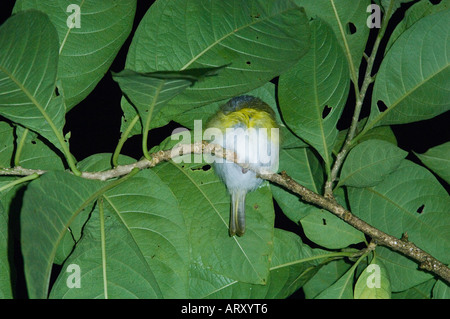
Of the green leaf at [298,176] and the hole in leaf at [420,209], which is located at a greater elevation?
the green leaf at [298,176]

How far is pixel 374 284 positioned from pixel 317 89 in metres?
0.48

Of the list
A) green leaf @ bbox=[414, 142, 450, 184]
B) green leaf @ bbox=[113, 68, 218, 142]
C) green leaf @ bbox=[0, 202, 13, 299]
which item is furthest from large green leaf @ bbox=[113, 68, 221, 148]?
green leaf @ bbox=[414, 142, 450, 184]

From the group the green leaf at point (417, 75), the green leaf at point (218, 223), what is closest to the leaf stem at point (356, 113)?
the green leaf at point (417, 75)

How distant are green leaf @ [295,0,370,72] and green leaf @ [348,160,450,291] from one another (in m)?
0.35

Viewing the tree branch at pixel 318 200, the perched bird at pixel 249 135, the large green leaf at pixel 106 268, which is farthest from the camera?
the perched bird at pixel 249 135

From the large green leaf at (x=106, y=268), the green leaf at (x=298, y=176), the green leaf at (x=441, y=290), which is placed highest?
the green leaf at (x=298, y=176)

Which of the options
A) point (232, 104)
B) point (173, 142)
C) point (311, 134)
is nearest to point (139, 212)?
point (173, 142)

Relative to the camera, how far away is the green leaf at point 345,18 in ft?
3.55

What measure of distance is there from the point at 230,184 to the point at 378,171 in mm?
503

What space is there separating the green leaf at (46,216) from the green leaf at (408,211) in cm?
70

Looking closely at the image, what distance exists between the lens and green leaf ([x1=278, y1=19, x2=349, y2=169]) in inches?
39.6

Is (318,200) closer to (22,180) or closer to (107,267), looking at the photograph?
(107,267)

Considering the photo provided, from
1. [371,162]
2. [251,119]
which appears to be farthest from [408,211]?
[251,119]

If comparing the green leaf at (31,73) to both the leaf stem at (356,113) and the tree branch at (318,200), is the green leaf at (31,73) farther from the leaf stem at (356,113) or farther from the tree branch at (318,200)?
the leaf stem at (356,113)
